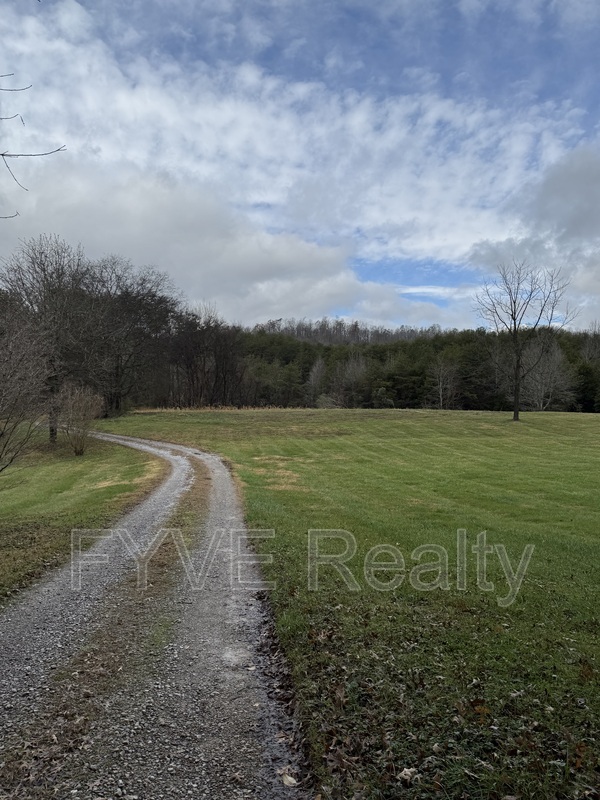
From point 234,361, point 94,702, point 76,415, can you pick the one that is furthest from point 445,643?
point 234,361

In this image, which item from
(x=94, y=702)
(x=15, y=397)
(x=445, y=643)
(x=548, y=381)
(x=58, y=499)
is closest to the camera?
(x=94, y=702)

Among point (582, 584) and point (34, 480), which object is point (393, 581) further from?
point (34, 480)

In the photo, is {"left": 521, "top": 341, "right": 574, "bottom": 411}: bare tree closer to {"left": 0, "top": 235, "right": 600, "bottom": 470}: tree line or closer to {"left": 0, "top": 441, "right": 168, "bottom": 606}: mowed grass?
{"left": 0, "top": 235, "right": 600, "bottom": 470}: tree line

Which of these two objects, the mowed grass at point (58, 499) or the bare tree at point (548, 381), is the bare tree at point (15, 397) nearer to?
the mowed grass at point (58, 499)

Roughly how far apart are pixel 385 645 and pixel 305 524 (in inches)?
211

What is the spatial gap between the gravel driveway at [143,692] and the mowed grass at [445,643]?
37cm

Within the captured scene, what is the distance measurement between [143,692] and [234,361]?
54.2 m

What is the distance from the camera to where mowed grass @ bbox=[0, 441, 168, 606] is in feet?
24.7

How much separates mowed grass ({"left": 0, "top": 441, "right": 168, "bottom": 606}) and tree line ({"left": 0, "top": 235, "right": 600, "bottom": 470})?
2.95m

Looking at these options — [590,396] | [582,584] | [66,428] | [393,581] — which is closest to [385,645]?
[393,581]

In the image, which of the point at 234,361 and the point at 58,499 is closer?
the point at 58,499

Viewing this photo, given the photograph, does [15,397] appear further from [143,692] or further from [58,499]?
[143,692]

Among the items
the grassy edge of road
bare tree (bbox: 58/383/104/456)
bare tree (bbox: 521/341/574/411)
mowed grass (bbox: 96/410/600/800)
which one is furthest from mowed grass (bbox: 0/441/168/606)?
bare tree (bbox: 521/341/574/411)

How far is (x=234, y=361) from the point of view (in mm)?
57344
